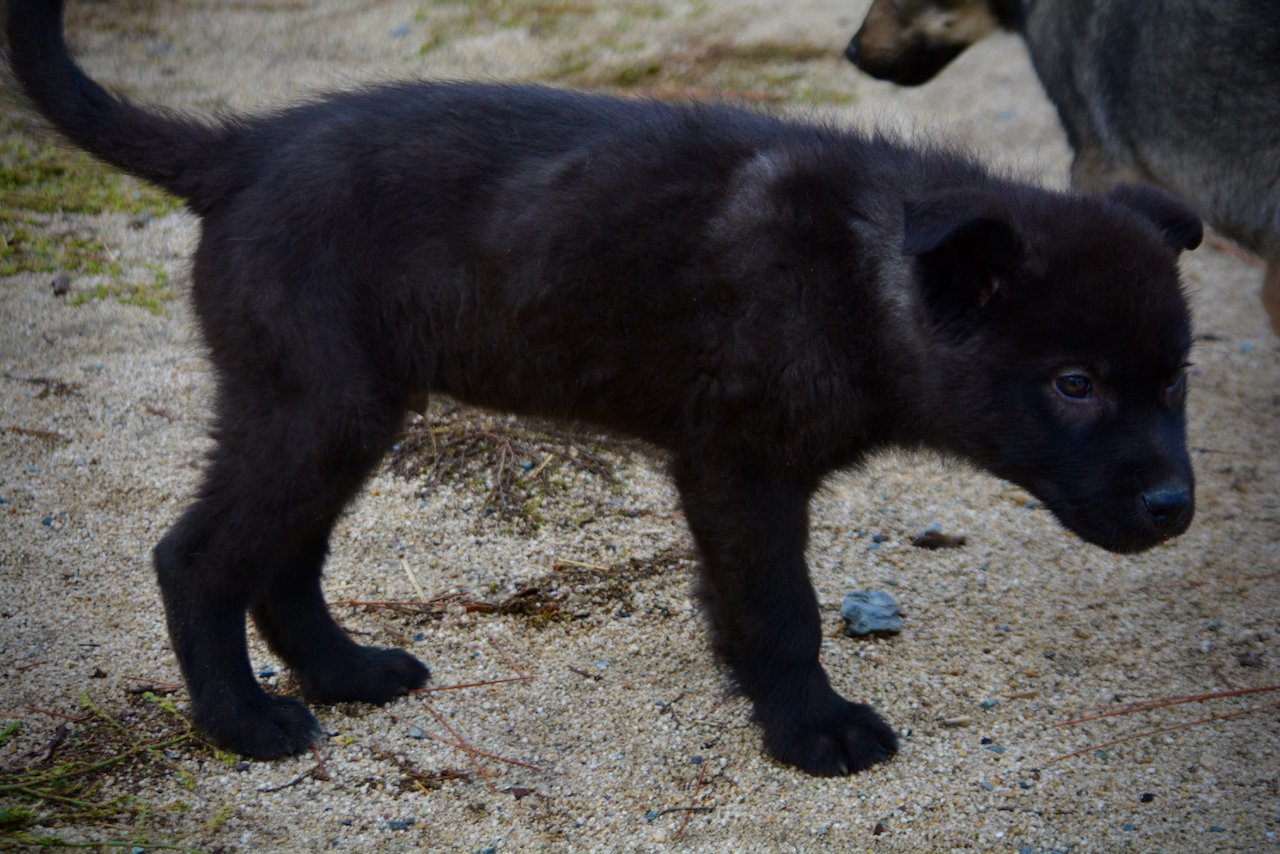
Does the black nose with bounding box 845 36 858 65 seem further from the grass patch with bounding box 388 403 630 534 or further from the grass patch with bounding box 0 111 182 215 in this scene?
the grass patch with bounding box 0 111 182 215

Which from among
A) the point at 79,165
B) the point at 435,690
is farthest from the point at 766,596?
the point at 79,165

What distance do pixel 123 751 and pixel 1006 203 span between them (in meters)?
2.99

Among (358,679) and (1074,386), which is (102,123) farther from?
(1074,386)

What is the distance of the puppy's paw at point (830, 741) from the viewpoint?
3.73 metres

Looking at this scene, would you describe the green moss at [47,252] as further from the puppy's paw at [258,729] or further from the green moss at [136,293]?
the puppy's paw at [258,729]

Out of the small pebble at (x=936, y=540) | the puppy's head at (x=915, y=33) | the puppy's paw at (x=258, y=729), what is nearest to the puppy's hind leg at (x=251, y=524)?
the puppy's paw at (x=258, y=729)

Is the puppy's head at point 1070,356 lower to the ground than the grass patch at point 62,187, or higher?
higher

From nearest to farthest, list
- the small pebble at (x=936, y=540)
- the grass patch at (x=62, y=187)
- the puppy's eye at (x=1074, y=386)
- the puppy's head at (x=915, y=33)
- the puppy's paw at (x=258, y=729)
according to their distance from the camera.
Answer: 1. the puppy's eye at (x=1074, y=386)
2. the puppy's paw at (x=258, y=729)
3. the small pebble at (x=936, y=540)
4. the puppy's head at (x=915, y=33)
5. the grass patch at (x=62, y=187)

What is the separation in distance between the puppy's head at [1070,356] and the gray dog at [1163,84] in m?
1.99

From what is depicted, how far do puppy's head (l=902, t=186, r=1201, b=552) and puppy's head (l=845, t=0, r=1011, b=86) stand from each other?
357cm

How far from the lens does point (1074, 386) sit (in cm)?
342

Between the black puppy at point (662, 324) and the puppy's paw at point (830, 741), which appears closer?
the black puppy at point (662, 324)

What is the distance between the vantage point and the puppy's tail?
372cm

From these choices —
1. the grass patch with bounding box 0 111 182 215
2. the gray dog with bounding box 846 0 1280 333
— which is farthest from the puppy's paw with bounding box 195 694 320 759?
the gray dog with bounding box 846 0 1280 333
